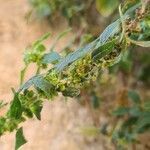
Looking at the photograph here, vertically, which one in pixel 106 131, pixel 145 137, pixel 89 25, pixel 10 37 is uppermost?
pixel 10 37

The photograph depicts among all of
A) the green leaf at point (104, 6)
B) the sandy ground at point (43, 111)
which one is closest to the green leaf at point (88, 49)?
the green leaf at point (104, 6)

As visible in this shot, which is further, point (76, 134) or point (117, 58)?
point (76, 134)

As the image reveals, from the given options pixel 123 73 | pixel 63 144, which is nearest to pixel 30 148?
pixel 63 144

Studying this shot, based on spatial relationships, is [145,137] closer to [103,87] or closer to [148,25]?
[103,87]

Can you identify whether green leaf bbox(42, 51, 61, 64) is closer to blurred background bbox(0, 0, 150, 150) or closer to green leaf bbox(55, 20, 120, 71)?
green leaf bbox(55, 20, 120, 71)

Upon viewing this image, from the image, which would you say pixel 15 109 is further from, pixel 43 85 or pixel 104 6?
pixel 104 6

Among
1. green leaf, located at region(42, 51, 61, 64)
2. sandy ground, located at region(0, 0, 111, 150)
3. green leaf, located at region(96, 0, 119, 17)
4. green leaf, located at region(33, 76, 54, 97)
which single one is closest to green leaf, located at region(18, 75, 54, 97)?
green leaf, located at region(33, 76, 54, 97)

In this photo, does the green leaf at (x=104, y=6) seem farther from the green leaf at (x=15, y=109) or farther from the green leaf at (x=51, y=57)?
the green leaf at (x=15, y=109)
